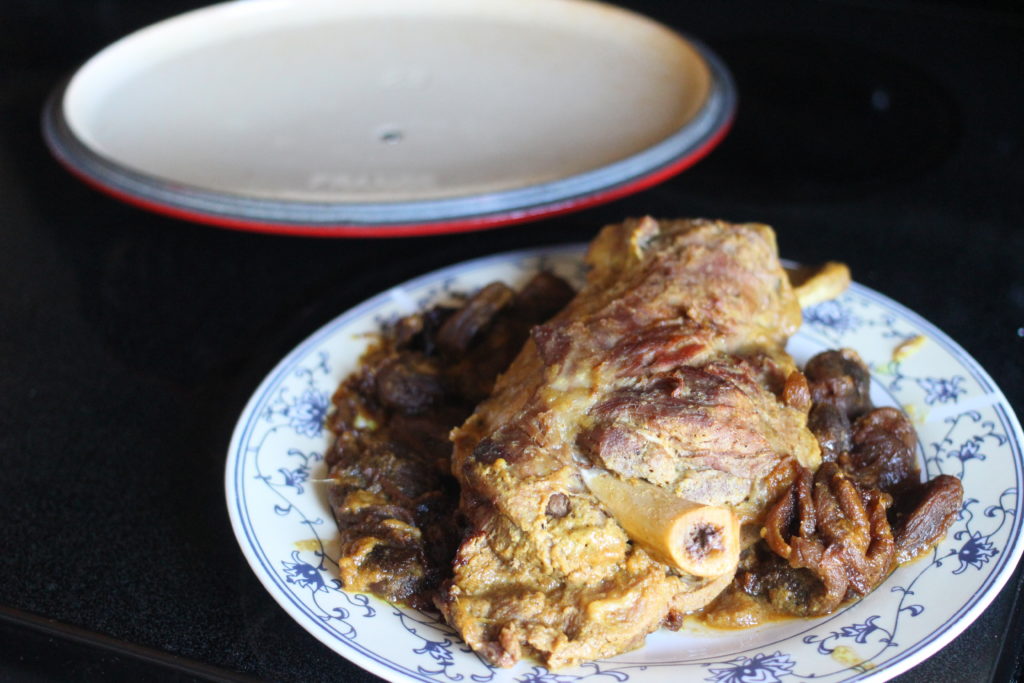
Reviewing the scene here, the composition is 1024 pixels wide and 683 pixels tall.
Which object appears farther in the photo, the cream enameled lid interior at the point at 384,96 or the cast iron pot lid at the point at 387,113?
the cream enameled lid interior at the point at 384,96

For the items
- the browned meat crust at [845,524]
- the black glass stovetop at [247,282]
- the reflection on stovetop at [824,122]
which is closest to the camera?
the browned meat crust at [845,524]

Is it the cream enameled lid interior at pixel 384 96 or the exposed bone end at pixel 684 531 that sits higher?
the exposed bone end at pixel 684 531

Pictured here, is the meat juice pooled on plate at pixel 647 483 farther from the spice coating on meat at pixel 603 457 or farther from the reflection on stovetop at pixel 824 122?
the reflection on stovetop at pixel 824 122

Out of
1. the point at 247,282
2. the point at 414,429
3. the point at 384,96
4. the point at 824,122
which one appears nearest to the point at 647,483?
the point at 414,429

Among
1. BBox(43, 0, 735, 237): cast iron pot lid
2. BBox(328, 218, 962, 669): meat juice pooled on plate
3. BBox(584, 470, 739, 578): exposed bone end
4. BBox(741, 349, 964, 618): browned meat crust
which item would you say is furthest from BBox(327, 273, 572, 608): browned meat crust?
BBox(741, 349, 964, 618): browned meat crust

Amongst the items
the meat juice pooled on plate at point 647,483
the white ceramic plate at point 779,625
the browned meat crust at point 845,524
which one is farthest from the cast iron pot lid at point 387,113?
the browned meat crust at point 845,524

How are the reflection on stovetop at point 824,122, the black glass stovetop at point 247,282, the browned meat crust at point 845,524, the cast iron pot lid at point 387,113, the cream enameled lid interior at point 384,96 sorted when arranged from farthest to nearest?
1. the reflection on stovetop at point 824,122
2. the cream enameled lid interior at point 384,96
3. the cast iron pot lid at point 387,113
4. the black glass stovetop at point 247,282
5. the browned meat crust at point 845,524

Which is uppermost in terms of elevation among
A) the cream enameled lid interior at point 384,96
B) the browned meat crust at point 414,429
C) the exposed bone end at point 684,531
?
the exposed bone end at point 684,531

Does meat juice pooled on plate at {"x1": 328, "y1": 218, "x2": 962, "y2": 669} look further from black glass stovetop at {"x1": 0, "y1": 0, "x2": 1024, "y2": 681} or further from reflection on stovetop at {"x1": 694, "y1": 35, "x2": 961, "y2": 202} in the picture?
reflection on stovetop at {"x1": 694, "y1": 35, "x2": 961, "y2": 202}
